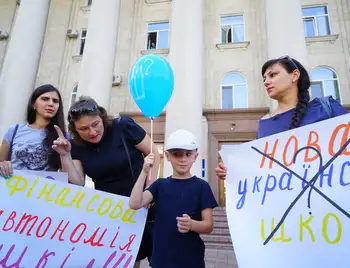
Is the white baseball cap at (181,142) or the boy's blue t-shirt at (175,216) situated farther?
the white baseball cap at (181,142)

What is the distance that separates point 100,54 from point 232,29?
6.60m

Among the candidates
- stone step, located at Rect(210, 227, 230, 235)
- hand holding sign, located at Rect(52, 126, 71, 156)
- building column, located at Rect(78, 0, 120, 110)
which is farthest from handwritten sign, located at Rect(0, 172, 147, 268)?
building column, located at Rect(78, 0, 120, 110)

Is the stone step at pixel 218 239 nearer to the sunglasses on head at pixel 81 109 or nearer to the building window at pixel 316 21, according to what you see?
the sunglasses on head at pixel 81 109

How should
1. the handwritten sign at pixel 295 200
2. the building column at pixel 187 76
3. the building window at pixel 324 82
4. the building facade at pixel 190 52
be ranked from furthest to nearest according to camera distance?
the building window at pixel 324 82 < the building facade at pixel 190 52 < the building column at pixel 187 76 < the handwritten sign at pixel 295 200

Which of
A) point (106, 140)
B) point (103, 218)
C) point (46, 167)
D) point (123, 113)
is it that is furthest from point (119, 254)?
point (123, 113)

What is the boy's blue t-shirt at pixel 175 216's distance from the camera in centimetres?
157

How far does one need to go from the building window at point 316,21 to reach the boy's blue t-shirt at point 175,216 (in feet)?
38.4

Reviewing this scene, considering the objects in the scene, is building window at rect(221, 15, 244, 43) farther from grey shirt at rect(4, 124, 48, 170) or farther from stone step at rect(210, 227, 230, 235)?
grey shirt at rect(4, 124, 48, 170)

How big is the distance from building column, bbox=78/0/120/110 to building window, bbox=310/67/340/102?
26.6 feet

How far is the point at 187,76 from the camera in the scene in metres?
7.67

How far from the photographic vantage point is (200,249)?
1636 millimetres

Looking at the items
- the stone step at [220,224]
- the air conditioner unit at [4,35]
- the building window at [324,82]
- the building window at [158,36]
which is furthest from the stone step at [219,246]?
the air conditioner unit at [4,35]

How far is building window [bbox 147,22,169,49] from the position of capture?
12.1m

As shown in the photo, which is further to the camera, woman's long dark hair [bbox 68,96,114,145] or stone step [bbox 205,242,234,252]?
stone step [bbox 205,242,234,252]
